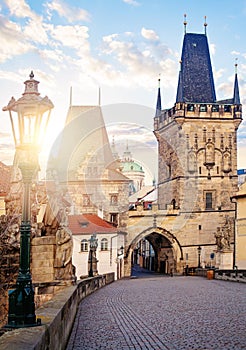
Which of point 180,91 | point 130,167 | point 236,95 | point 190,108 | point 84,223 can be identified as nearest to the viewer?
point 84,223

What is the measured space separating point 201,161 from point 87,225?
12038 millimetres

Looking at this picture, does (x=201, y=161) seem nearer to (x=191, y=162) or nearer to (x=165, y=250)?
(x=191, y=162)

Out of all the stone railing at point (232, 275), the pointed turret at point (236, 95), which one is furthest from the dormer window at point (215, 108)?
the stone railing at point (232, 275)

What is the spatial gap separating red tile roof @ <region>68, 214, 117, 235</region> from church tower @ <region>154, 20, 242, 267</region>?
704 centimetres

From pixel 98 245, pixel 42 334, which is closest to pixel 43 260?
pixel 42 334

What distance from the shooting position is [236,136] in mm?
47750

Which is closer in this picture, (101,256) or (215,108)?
(101,256)

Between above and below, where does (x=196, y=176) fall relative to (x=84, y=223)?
above

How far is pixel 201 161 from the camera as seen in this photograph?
46938mm

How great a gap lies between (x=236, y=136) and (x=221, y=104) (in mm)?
2996

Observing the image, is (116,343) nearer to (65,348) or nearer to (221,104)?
(65,348)

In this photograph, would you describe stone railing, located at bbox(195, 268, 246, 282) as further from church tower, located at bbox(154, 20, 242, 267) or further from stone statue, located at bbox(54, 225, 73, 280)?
church tower, located at bbox(154, 20, 242, 267)

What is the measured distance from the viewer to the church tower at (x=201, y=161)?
45.9 meters

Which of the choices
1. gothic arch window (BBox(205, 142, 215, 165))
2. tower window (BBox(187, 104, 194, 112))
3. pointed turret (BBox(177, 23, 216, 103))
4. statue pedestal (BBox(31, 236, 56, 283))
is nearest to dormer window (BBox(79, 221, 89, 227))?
gothic arch window (BBox(205, 142, 215, 165))
